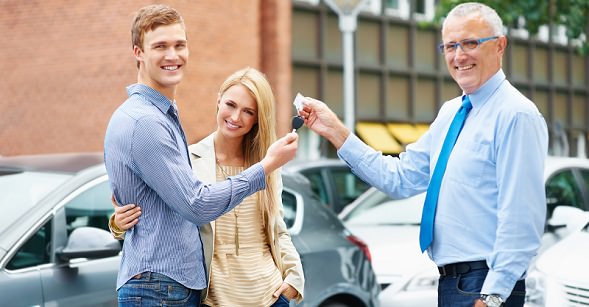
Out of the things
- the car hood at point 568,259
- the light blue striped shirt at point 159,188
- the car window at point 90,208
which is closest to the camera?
the light blue striped shirt at point 159,188

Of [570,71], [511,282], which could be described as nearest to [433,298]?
[511,282]

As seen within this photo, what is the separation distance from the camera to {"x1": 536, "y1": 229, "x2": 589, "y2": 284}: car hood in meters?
6.11

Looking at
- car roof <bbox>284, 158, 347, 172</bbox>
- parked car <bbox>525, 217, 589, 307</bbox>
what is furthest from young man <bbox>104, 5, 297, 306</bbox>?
car roof <bbox>284, 158, 347, 172</bbox>

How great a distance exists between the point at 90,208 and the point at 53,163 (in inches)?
22.9

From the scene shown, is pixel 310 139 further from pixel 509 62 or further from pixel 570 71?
pixel 570 71

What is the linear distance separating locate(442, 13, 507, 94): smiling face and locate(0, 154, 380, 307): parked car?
2.37m

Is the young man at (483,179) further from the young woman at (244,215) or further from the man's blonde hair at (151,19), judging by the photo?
the man's blonde hair at (151,19)

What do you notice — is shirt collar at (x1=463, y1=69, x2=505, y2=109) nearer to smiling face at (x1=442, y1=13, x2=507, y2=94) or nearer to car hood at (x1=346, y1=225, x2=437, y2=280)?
smiling face at (x1=442, y1=13, x2=507, y2=94)

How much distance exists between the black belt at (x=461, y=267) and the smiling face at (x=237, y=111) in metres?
0.93

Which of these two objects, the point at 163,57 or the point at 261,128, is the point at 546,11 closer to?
the point at 261,128

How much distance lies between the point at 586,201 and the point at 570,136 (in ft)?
83.7

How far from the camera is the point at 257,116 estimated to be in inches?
165

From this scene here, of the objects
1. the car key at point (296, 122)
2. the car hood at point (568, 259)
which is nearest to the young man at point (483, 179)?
the car key at point (296, 122)

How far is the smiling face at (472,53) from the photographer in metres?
3.94
